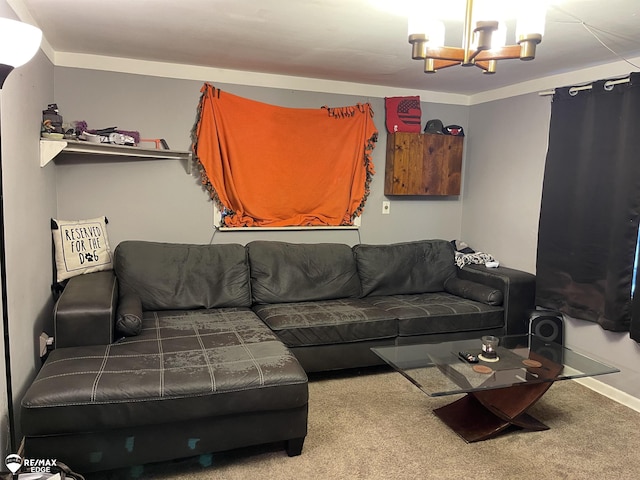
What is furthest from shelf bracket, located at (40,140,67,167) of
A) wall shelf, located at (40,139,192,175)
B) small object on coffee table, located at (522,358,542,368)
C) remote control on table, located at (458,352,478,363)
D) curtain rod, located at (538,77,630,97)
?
curtain rod, located at (538,77,630,97)

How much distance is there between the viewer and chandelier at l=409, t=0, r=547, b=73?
179 centimetres

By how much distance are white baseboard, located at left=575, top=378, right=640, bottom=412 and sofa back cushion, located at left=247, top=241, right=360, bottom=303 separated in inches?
68.9

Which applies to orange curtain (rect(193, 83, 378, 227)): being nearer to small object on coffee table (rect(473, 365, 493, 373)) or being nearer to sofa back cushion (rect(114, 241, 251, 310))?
sofa back cushion (rect(114, 241, 251, 310))

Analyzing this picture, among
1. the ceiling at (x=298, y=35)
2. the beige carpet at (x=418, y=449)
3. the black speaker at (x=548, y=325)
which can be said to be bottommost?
the beige carpet at (x=418, y=449)

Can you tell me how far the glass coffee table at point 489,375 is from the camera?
2.39 meters

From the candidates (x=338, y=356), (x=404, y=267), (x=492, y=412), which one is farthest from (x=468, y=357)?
(x=404, y=267)

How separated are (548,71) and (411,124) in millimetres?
1140

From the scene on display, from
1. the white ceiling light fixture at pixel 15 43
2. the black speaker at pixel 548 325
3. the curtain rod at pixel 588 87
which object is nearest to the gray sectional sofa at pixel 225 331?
the black speaker at pixel 548 325

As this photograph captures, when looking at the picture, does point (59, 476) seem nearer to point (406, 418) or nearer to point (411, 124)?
point (406, 418)

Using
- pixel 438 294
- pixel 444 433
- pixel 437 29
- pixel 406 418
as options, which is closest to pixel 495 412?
pixel 444 433

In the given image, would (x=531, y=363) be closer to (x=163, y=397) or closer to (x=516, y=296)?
(x=516, y=296)

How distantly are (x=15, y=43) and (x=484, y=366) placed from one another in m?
2.49

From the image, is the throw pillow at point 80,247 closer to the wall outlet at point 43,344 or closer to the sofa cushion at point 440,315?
the wall outlet at point 43,344

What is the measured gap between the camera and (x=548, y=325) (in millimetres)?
3475
